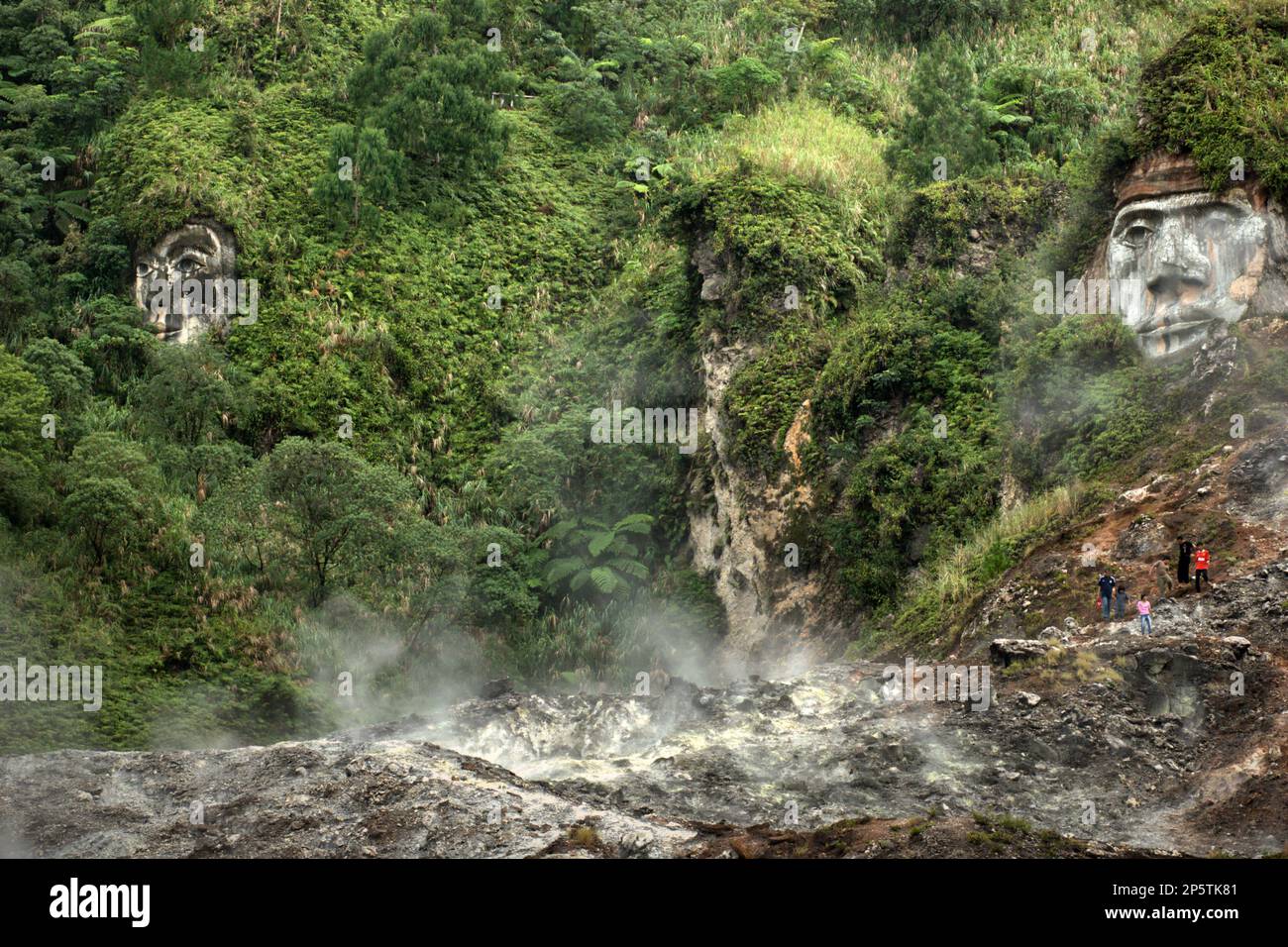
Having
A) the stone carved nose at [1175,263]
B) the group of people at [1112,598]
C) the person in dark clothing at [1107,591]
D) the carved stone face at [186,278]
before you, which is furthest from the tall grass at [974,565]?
the carved stone face at [186,278]

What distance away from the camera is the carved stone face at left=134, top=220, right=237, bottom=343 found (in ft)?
119

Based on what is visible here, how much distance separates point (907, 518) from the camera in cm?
2583

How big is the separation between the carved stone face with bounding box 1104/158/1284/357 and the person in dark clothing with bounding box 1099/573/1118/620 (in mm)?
5625

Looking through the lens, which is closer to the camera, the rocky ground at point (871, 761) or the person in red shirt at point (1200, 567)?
the rocky ground at point (871, 761)

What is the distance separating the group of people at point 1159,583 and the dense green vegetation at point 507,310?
3774mm

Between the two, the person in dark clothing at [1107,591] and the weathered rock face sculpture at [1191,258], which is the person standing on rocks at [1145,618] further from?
the weathered rock face sculpture at [1191,258]

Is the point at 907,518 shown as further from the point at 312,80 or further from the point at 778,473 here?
the point at 312,80

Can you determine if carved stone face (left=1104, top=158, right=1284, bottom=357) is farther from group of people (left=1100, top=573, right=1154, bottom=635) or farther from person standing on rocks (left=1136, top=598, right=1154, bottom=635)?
person standing on rocks (left=1136, top=598, right=1154, bottom=635)

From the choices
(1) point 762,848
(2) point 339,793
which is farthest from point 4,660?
(1) point 762,848

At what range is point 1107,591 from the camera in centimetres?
1972

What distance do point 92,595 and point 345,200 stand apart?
1349 cm

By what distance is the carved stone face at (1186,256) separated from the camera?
23.8 m

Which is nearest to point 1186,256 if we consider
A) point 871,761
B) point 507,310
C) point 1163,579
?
point 1163,579

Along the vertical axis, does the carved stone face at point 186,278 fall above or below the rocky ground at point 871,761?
above
